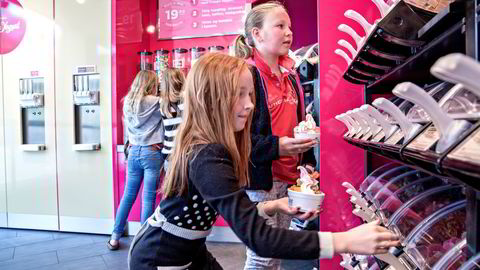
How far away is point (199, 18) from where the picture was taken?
4.18 meters

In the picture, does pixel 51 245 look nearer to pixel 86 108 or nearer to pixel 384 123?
pixel 86 108

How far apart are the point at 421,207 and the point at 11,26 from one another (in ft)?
15.4

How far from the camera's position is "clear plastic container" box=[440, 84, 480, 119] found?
27.6 inches

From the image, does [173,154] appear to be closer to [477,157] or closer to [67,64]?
[477,157]

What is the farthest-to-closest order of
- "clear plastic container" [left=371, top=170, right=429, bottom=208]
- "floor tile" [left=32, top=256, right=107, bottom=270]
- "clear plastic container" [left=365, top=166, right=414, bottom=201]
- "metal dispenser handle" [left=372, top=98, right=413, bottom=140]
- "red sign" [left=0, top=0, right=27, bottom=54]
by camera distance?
"red sign" [left=0, top=0, right=27, bottom=54] < "floor tile" [left=32, top=256, right=107, bottom=270] < "clear plastic container" [left=365, top=166, right=414, bottom=201] < "clear plastic container" [left=371, top=170, right=429, bottom=208] < "metal dispenser handle" [left=372, top=98, right=413, bottom=140]

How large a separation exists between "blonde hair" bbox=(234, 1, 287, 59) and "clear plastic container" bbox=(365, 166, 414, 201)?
2.92 feet

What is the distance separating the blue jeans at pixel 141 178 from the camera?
3.57 meters

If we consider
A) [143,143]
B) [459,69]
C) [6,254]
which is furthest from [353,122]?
[6,254]

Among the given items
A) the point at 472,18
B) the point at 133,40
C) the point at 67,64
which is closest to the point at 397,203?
the point at 472,18

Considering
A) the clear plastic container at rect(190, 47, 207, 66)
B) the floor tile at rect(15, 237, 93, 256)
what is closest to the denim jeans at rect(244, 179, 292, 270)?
the clear plastic container at rect(190, 47, 207, 66)

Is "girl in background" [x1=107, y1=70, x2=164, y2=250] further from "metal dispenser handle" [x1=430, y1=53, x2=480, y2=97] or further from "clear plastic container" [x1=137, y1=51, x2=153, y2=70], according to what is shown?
"metal dispenser handle" [x1=430, y1=53, x2=480, y2=97]

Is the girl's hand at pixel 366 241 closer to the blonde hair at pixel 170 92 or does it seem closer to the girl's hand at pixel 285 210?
the girl's hand at pixel 285 210

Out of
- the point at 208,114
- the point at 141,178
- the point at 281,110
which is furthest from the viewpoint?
the point at 141,178

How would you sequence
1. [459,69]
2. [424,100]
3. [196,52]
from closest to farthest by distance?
[459,69] → [424,100] → [196,52]
